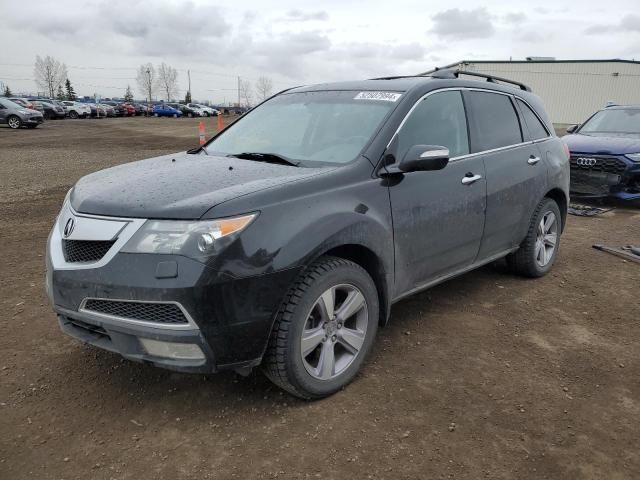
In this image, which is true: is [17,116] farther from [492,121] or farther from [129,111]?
[492,121]

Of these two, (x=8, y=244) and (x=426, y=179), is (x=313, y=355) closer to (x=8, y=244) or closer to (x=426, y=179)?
(x=426, y=179)

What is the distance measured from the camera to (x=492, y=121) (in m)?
4.34

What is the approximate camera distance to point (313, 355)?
2.99 metres

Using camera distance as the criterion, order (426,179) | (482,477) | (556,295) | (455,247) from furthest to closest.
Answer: (556,295), (455,247), (426,179), (482,477)

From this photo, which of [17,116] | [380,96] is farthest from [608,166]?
[17,116]

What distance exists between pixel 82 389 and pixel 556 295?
3733 mm

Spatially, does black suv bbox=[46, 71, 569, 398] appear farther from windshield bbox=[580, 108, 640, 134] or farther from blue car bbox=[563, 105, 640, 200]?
windshield bbox=[580, 108, 640, 134]

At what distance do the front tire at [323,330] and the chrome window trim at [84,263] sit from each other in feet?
2.67

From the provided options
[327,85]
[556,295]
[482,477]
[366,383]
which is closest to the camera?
[482,477]

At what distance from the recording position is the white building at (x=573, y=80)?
41969mm

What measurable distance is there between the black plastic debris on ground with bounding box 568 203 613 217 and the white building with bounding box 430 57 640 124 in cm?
3728

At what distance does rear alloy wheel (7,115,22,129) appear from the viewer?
2804 cm

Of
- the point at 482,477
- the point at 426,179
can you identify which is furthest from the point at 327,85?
the point at 482,477

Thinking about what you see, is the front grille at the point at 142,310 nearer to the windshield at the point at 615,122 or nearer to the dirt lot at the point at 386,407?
the dirt lot at the point at 386,407
